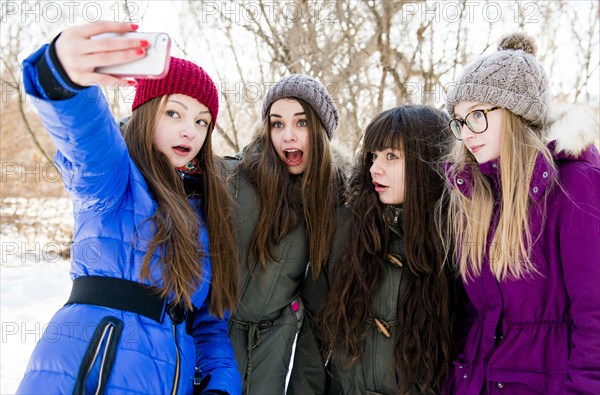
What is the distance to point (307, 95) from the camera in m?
2.80

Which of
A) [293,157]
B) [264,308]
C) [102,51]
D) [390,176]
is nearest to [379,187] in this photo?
[390,176]

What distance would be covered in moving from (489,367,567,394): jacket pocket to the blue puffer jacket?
3.86 ft

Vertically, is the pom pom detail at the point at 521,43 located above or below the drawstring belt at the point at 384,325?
above

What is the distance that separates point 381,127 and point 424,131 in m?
0.22

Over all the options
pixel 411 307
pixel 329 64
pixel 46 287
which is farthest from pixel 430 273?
pixel 46 287

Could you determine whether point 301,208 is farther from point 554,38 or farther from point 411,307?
point 554,38

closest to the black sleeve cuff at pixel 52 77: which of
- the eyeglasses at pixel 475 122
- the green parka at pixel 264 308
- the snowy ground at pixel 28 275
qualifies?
the green parka at pixel 264 308

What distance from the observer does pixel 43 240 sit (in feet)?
32.6

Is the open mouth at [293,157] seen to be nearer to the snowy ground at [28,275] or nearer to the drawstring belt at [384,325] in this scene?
the drawstring belt at [384,325]

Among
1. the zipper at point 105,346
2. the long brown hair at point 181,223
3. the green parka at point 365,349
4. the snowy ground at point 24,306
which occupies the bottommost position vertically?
the snowy ground at point 24,306

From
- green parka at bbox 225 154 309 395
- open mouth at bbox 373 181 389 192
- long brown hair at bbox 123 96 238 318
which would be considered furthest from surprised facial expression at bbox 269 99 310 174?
long brown hair at bbox 123 96 238 318

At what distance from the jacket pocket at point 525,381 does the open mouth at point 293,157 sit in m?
1.48

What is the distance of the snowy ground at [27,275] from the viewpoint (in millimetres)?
4970

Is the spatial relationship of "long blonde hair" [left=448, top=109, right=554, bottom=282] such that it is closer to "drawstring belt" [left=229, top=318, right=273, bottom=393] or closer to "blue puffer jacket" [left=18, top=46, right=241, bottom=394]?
"drawstring belt" [left=229, top=318, right=273, bottom=393]
